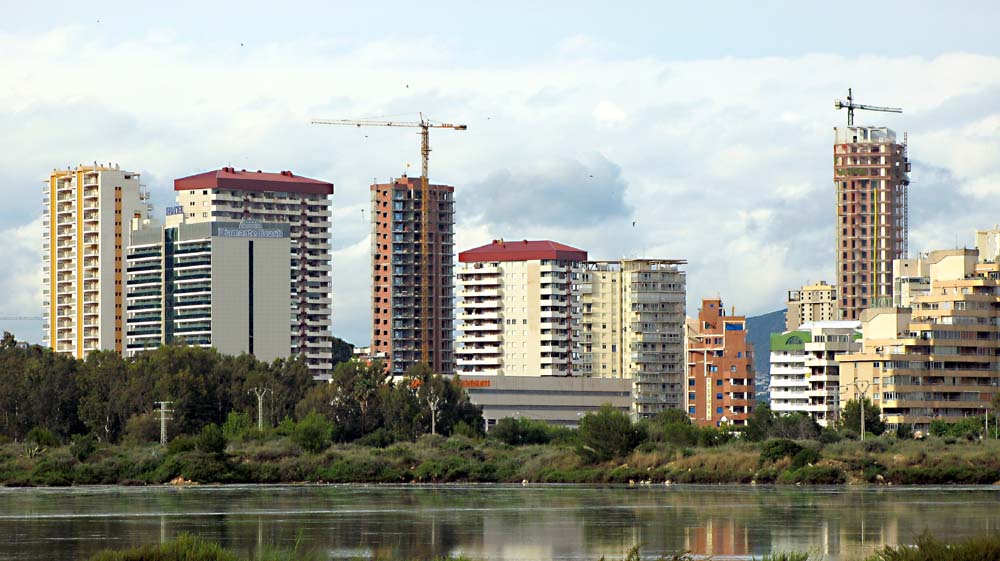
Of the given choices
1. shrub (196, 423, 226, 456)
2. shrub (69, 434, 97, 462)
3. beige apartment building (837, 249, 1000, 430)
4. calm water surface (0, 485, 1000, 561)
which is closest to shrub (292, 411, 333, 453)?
shrub (196, 423, 226, 456)

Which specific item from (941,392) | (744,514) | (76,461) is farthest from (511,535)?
(941,392)

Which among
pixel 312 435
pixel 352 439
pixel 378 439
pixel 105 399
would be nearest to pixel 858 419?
pixel 378 439

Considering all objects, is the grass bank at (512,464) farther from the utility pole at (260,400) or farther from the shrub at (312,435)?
the utility pole at (260,400)

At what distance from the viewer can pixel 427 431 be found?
159875 millimetres

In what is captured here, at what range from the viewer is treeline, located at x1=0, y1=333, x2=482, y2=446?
152 meters

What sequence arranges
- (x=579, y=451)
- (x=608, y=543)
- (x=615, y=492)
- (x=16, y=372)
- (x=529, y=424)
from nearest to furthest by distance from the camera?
(x=608, y=543) < (x=615, y=492) < (x=579, y=451) < (x=16, y=372) < (x=529, y=424)

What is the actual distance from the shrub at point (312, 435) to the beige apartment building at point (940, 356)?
167 feet

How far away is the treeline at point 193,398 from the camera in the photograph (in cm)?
15200

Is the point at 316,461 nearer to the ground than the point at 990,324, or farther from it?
nearer to the ground

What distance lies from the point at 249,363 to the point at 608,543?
4518 inches

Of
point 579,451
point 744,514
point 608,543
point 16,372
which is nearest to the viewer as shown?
point 608,543

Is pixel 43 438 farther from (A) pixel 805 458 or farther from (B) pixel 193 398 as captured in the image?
(A) pixel 805 458

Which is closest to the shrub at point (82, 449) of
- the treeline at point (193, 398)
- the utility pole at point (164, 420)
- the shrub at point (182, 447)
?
the utility pole at point (164, 420)

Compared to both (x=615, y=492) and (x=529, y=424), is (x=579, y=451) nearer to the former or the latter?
(x=615, y=492)
